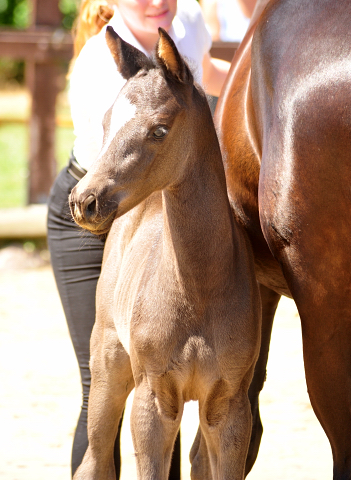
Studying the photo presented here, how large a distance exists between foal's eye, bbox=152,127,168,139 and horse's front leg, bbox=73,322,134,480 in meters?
0.77

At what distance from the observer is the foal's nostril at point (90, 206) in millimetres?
1671

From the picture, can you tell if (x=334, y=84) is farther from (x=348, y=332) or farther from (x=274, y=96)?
(x=348, y=332)

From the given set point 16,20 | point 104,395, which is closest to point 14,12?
point 16,20

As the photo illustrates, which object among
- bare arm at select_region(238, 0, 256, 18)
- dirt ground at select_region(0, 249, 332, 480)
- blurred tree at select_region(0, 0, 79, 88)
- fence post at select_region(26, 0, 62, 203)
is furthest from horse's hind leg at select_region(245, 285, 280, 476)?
blurred tree at select_region(0, 0, 79, 88)

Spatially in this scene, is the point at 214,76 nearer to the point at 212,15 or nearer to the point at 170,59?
the point at 170,59

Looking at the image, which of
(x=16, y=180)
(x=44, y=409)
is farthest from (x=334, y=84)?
(x=16, y=180)

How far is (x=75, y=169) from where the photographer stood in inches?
108

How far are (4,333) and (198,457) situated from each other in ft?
10.9

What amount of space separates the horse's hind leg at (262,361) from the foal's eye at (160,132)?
0.93m

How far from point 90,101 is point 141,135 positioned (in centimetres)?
62

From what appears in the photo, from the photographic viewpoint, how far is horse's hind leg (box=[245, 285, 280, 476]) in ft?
8.48

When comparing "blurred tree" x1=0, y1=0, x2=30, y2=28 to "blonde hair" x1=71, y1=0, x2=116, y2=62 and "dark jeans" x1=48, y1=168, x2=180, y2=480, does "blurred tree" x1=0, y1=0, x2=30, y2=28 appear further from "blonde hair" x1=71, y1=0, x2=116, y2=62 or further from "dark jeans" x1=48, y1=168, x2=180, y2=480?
"dark jeans" x1=48, y1=168, x2=180, y2=480

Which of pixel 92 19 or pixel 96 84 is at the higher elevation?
pixel 92 19

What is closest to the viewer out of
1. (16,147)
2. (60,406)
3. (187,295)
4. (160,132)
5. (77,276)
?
(160,132)
